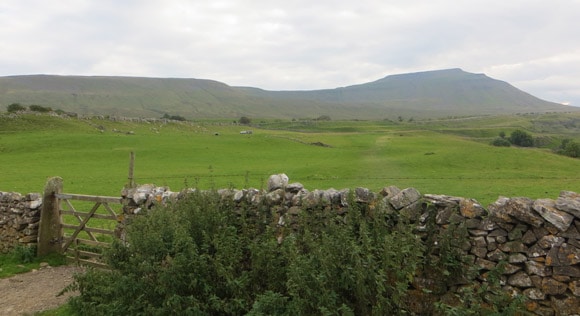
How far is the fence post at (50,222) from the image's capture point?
41.1 ft

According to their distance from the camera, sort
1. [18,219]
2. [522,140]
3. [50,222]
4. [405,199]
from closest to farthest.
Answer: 1. [405,199]
2. [50,222]
3. [18,219]
4. [522,140]

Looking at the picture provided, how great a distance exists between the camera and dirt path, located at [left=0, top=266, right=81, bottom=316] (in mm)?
9523

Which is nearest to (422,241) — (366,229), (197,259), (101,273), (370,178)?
(366,229)

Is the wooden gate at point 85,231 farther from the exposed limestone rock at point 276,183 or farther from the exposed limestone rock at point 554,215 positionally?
the exposed limestone rock at point 554,215

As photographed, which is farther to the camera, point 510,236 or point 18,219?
point 18,219

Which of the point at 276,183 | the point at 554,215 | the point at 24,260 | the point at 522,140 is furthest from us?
the point at 522,140

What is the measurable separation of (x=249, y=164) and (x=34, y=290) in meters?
30.4

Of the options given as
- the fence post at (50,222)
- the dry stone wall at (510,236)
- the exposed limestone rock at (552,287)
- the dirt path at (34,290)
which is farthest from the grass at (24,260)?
the exposed limestone rock at (552,287)

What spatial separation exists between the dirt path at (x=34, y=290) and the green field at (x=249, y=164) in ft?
16.1

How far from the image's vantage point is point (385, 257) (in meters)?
6.23

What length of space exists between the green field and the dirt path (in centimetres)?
490

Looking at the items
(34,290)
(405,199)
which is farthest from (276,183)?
(34,290)

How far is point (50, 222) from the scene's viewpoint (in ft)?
41.5

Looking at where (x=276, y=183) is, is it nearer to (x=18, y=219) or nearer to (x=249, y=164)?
(x=18, y=219)
